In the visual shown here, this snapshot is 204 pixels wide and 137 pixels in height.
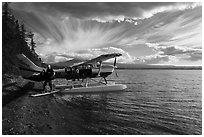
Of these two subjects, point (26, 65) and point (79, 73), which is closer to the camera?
point (26, 65)

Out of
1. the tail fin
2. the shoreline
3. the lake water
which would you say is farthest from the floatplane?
the shoreline

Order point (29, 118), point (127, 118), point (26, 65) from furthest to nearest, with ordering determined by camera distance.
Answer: point (26, 65) → point (127, 118) → point (29, 118)

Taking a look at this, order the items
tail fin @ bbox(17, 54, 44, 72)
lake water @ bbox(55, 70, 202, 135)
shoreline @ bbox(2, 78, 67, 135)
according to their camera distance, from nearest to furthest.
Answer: shoreline @ bbox(2, 78, 67, 135) < lake water @ bbox(55, 70, 202, 135) < tail fin @ bbox(17, 54, 44, 72)

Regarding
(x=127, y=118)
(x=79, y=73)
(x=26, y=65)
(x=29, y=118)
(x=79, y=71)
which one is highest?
(x=26, y=65)

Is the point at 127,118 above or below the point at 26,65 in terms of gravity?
below

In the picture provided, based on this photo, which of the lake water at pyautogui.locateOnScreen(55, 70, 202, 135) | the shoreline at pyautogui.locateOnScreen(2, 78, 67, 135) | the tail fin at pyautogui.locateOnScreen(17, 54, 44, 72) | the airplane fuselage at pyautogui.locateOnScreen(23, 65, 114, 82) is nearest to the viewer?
the shoreline at pyautogui.locateOnScreen(2, 78, 67, 135)

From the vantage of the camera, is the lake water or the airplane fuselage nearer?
the lake water

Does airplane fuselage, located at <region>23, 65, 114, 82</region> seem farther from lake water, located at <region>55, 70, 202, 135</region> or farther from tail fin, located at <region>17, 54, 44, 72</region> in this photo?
lake water, located at <region>55, 70, 202, 135</region>

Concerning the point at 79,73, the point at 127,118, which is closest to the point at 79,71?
the point at 79,73

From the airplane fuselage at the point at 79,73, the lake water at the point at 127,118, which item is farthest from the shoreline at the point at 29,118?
the airplane fuselage at the point at 79,73

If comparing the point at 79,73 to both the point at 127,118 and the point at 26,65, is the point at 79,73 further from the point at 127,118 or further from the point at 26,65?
the point at 127,118

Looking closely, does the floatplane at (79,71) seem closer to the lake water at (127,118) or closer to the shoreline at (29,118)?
the lake water at (127,118)

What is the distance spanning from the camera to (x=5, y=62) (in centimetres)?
1894

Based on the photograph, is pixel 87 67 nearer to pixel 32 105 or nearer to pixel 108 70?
pixel 108 70
